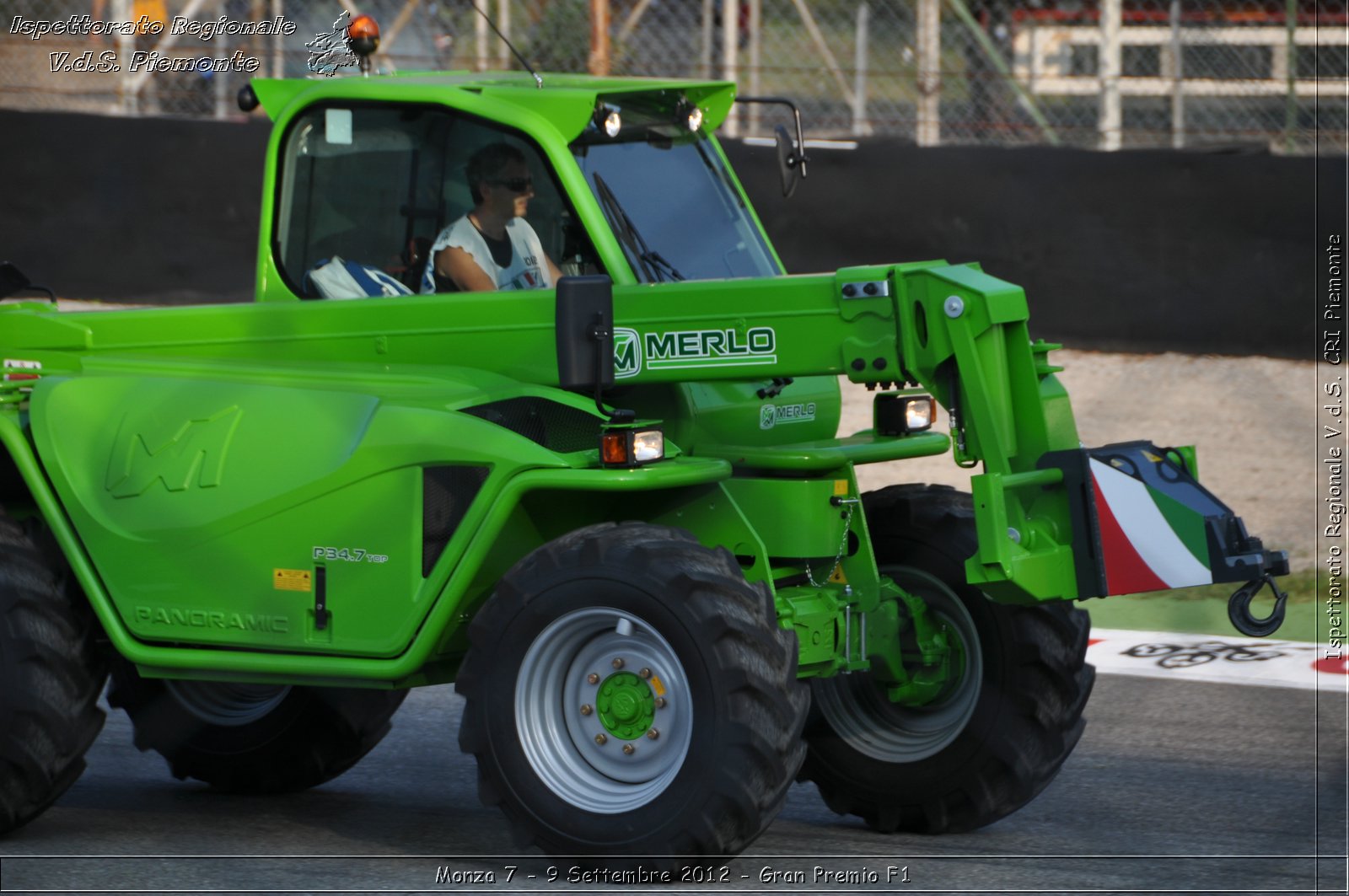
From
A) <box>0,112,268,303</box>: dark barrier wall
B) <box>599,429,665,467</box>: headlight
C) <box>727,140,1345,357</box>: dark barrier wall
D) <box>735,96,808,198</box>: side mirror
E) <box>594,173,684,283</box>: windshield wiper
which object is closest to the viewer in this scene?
<box>599,429,665,467</box>: headlight

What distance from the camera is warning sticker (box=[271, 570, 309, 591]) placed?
623cm

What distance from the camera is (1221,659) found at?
938 centimetres

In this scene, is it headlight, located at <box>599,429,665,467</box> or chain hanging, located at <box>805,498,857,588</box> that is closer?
headlight, located at <box>599,429,665,467</box>

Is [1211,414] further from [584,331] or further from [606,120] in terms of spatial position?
[584,331]

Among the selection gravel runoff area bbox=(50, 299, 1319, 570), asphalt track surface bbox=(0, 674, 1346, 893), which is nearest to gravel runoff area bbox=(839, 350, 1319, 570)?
gravel runoff area bbox=(50, 299, 1319, 570)

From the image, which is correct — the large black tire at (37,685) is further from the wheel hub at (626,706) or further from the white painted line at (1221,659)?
the white painted line at (1221,659)

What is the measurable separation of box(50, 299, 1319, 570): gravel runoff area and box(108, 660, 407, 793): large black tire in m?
6.34

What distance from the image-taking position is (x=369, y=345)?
21.7ft

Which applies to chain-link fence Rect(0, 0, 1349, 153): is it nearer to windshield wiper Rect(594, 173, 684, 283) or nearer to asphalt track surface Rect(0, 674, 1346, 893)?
asphalt track surface Rect(0, 674, 1346, 893)

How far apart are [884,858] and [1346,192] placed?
25.2 feet

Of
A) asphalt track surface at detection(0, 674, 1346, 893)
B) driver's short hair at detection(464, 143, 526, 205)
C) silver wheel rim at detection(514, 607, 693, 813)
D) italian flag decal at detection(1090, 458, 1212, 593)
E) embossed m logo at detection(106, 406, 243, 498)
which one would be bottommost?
asphalt track surface at detection(0, 674, 1346, 893)

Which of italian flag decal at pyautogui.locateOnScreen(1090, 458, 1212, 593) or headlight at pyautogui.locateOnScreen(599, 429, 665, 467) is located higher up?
headlight at pyautogui.locateOnScreen(599, 429, 665, 467)

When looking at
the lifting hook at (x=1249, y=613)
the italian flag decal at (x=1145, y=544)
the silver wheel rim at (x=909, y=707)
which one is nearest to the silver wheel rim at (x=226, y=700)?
the silver wheel rim at (x=909, y=707)

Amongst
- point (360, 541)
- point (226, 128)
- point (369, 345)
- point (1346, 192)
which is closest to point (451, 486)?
point (360, 541)
